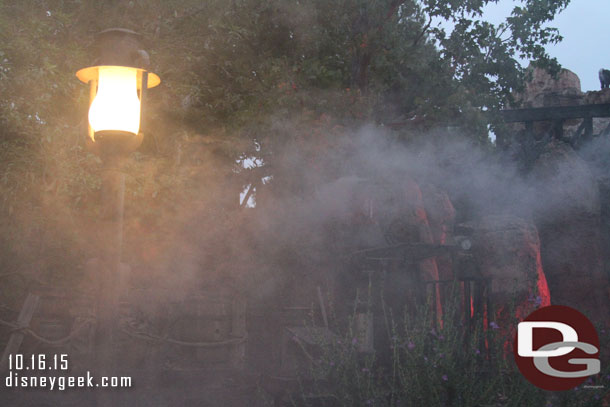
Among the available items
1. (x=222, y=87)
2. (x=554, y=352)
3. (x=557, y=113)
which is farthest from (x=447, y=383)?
(x=557, y=113)

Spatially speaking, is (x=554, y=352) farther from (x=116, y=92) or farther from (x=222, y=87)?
(x=222, y=87)

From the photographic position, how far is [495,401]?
3820mm

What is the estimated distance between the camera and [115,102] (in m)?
3.15

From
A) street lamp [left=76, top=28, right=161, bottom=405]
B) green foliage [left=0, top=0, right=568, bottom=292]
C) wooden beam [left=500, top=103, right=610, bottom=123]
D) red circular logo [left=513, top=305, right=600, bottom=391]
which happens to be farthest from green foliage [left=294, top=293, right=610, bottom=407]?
wooden beam [left=500, top=103, right=610, bottom=123]

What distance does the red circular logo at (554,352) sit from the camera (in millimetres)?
3736

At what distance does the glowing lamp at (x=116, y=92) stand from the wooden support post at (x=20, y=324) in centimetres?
421

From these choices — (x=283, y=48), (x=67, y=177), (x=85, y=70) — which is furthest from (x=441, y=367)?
(x=283, y=48)

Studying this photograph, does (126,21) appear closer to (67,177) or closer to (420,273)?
(67,177)

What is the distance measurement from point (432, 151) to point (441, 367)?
9.40m

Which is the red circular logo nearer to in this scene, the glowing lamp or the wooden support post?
the glowing lamp

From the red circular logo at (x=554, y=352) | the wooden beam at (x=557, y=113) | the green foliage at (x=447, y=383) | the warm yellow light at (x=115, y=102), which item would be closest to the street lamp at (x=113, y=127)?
the warm yellow light at (x=115, y=102)

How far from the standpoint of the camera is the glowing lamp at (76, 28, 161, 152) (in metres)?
3.12

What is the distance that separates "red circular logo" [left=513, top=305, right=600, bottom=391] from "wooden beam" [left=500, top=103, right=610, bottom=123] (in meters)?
9.02

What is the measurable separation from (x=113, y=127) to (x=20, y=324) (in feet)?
14.9
